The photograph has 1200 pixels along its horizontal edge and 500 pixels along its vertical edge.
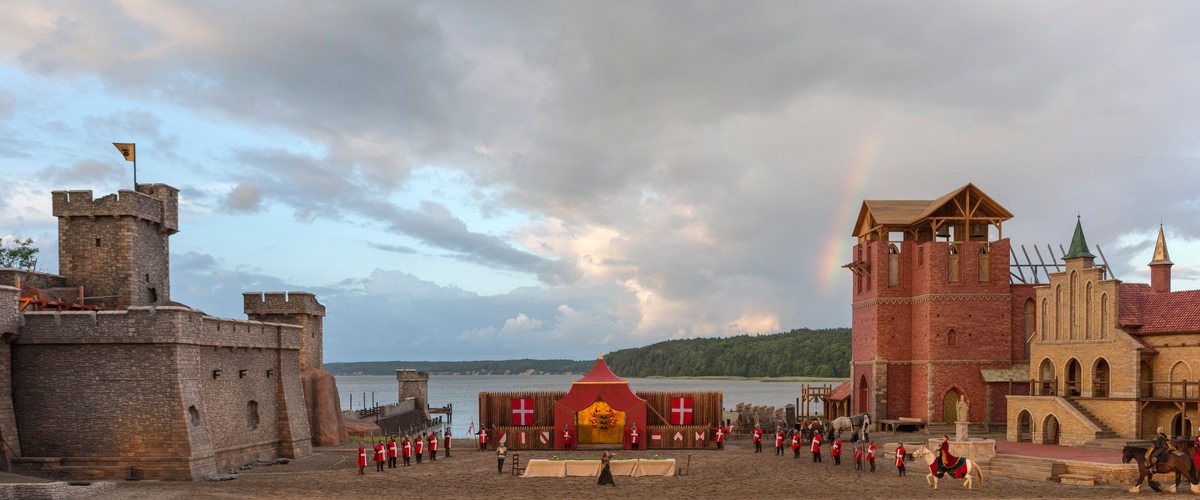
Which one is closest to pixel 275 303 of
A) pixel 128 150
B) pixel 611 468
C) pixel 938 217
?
pixel 128 150

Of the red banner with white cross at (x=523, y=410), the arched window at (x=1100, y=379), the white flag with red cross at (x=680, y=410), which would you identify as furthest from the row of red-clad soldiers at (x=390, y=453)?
the arched window at (x=1100, y=379)

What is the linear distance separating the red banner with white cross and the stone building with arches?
2091 cm

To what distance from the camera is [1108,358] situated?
41625 mm

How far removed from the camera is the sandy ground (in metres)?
29.4

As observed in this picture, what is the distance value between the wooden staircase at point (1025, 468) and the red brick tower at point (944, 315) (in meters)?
16.1

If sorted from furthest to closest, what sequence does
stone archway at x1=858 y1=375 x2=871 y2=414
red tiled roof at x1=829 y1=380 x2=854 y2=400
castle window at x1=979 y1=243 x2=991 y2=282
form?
red tiled roof at x1=829 y1=380 x2=854 y2=400, stone archway at x1=858 y1=375 x2=871 y2=414, castle window at x1=979 y1=243 x2=991 y2=282

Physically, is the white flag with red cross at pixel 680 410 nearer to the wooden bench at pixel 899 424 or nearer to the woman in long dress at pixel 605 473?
the wooden bench at pixel 899 424

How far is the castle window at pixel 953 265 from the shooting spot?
174ft

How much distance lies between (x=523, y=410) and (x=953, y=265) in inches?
934

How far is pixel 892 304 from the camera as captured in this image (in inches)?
2165

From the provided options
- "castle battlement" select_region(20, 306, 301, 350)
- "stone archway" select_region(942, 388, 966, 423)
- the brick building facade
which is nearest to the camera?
the brick building facade

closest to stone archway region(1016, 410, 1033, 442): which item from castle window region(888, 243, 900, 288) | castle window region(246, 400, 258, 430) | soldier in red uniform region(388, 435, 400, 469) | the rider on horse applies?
castle window region(888, 243, 900, 288)

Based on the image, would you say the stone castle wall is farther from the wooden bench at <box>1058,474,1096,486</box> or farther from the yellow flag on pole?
the wooden bench at <box>1058,474,1096,486</box>

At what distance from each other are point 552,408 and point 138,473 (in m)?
18.4
